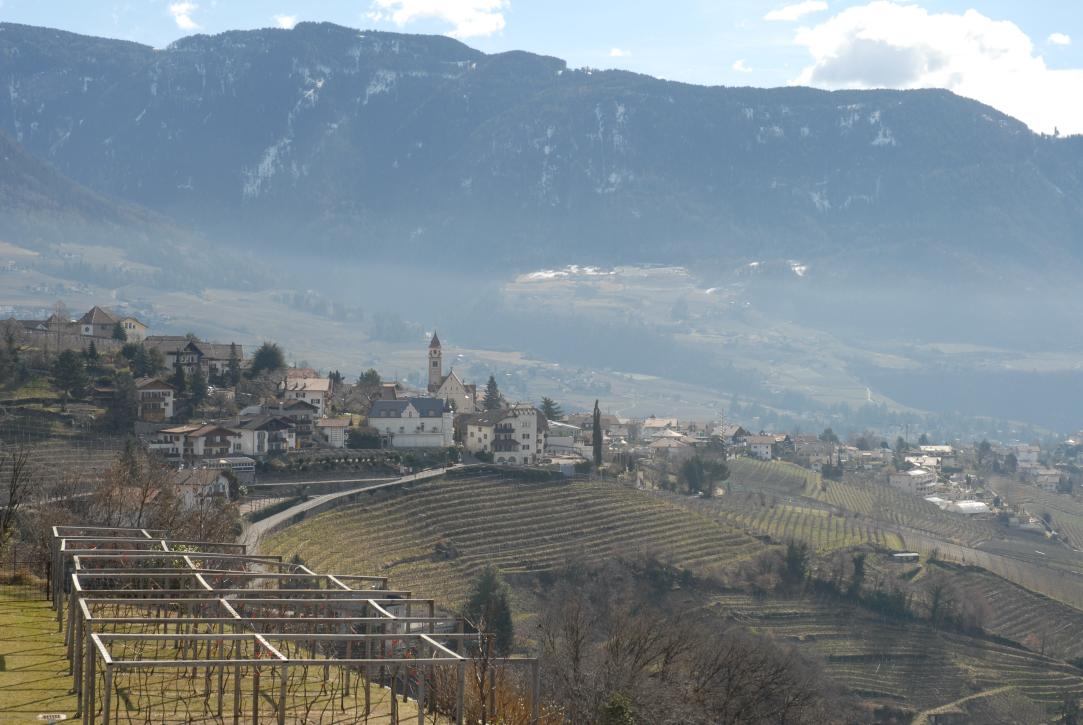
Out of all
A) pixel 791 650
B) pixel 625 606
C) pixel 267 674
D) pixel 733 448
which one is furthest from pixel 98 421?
pixel 733 448

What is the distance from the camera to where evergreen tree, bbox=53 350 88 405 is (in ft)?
197

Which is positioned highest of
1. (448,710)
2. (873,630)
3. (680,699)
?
(448,710)

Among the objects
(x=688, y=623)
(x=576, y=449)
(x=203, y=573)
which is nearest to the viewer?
(x=203, y=573)

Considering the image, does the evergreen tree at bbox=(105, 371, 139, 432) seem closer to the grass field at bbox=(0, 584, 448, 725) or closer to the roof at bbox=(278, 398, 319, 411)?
the roof at bbox=(278, 398, 319, 411)

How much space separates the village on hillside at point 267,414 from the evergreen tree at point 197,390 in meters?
0.08

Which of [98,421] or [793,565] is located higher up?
[98,421]

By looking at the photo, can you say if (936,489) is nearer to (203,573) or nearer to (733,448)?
(733,448)

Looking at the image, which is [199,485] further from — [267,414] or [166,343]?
[166,343]

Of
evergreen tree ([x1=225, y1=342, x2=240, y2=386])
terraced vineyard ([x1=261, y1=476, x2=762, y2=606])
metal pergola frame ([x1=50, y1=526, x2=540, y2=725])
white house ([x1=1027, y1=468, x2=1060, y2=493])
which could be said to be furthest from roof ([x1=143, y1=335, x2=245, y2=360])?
white house ([x1=1027, y1=468, x2=1060, y2=493])

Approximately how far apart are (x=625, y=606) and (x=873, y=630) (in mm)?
12901

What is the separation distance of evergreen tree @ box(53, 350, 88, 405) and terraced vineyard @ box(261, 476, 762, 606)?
1555cm

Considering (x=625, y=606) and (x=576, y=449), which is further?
(x=576, y=449)

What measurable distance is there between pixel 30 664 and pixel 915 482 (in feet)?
330

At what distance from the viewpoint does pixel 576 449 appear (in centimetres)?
7694
